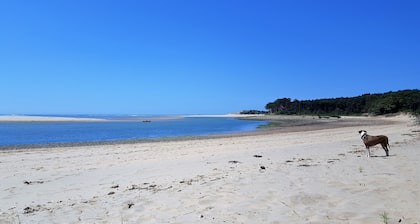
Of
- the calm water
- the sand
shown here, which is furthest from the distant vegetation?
the sand

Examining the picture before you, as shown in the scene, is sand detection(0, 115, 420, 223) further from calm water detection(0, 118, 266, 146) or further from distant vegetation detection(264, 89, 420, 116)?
distant vegetation detection(264, 89, 420, 116)

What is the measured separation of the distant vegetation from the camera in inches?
3031

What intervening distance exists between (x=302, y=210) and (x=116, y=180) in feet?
17.0

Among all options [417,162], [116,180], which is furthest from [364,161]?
[116,180]

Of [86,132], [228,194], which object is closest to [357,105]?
[86,132]

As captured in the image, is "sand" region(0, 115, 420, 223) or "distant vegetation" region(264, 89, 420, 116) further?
"distant vegetation" region(264, 89, 420, 116)

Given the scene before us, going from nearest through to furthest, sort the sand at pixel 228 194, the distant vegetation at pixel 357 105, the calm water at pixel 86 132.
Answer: the sand at pixel 228 194, the calm water at pixel 86 132, the distant vegetation at pixel 357 105

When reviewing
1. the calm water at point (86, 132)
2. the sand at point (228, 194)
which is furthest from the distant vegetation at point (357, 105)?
the sand at point (228, 194)

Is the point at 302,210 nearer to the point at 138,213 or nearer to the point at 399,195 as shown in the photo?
the point at 399,195

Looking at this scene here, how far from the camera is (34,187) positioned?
823 cm

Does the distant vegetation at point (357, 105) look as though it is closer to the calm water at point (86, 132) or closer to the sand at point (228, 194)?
the calm water at point (86, 132)

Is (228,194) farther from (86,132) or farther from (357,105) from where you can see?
(357,105)

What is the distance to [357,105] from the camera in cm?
10219

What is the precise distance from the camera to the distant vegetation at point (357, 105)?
77.0 meters
